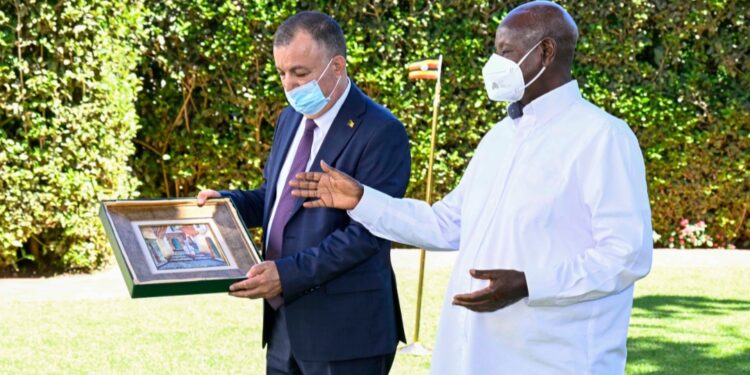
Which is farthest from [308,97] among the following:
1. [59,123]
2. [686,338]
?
[59,123]

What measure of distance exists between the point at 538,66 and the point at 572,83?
0.14m

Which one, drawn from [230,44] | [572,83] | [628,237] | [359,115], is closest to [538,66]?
[572,83]

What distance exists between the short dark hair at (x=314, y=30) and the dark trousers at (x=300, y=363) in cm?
106

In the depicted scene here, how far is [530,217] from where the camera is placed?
3.43 m

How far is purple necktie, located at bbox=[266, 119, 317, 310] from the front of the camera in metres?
4.42

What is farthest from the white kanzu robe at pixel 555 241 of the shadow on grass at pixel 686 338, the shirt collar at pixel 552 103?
the shadow on grass at pixel 686 338

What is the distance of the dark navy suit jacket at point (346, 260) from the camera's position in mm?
4254

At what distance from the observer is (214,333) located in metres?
8.88

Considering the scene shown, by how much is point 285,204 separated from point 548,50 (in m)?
1.36

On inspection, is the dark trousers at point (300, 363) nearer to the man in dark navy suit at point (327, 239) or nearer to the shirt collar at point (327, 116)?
the man in dark navy suit at point (327, 239)

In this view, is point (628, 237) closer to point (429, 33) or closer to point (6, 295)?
point (6, 295)

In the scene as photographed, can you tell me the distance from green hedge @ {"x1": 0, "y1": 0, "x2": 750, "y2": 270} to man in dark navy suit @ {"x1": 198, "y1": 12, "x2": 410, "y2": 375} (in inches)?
302

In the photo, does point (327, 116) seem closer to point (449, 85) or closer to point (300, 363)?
point (300, 363)

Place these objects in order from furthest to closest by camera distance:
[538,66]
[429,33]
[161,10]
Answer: [429,33] < [161,10] < [538,66]
